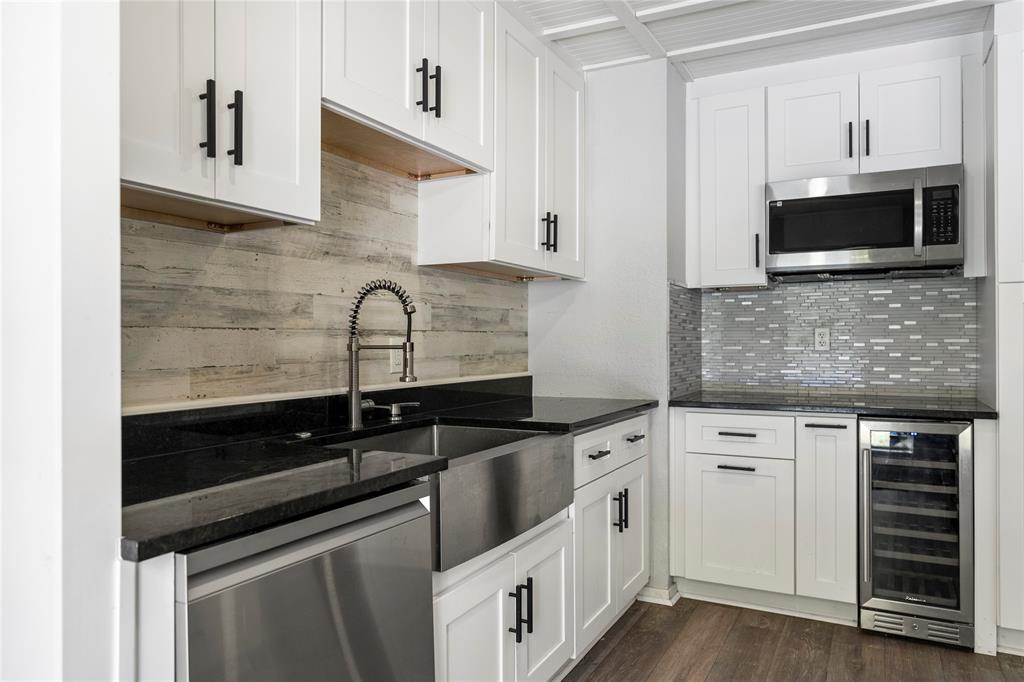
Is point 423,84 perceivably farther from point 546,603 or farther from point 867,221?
point 867,221

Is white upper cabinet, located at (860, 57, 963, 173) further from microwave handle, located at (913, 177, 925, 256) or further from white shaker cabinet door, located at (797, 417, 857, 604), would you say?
white shaker cabinet door, located at (797, 417, 857, 604)

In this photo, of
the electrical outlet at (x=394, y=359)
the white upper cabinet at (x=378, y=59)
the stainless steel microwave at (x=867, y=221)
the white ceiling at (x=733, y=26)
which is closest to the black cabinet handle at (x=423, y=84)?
the white upper cabinet at (x=378, y=59)

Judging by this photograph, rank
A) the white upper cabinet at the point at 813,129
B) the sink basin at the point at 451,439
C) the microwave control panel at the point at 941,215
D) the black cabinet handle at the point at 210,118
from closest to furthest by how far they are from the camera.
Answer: the black cabinet handle at the point at 210,118 < the sink basin at the point at 451,439 < the microwave control panel at the point at 941,215 < the white upper cabinet at the point at 813,129

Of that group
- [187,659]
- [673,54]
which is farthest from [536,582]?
[673,54]

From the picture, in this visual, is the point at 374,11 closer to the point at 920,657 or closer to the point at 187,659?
the point at 187,659

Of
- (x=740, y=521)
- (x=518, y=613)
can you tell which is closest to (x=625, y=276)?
(x=740, y=521)

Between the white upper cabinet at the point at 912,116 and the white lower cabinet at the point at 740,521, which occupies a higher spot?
the white upper cabinet at the point at 912,116

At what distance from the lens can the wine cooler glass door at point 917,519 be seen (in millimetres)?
2762

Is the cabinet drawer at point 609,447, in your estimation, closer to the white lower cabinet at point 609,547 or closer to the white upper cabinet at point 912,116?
the white lower cabinet at point 609,547

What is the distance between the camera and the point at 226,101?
4.94 feet

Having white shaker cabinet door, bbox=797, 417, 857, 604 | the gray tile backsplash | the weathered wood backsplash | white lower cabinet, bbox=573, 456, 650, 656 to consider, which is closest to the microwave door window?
the gray tile backsplash

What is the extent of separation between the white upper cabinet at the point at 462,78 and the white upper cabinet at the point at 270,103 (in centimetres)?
54

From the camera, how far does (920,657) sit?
2.68m

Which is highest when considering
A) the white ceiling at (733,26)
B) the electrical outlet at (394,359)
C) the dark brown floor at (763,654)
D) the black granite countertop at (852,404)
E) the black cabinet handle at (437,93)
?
the white ceiling at (733,26)
